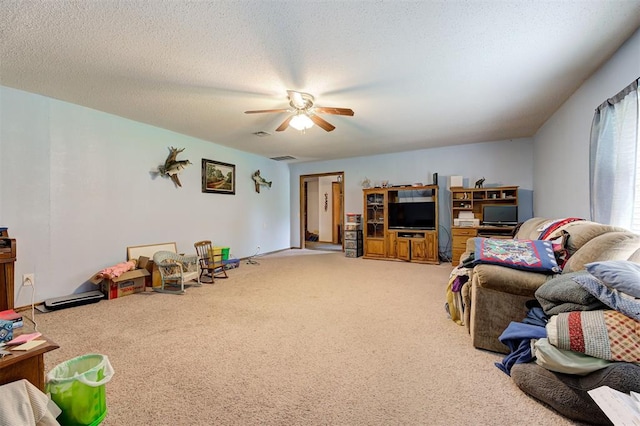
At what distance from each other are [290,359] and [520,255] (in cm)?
189

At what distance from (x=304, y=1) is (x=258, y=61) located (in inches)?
30.6

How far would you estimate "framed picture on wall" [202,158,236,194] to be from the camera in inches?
197

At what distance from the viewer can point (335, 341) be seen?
2.18 metres

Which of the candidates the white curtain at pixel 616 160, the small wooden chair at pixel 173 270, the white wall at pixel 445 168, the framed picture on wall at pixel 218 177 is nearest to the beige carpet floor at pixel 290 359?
the small wooden chair at pixel 173 270

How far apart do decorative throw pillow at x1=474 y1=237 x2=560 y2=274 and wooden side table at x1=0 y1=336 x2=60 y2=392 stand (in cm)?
266

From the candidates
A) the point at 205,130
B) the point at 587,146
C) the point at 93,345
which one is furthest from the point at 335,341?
the point at 205,130

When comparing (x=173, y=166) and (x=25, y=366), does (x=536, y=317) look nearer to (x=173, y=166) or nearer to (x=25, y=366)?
(x=25, y=366)

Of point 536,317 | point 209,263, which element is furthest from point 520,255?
point 209,263

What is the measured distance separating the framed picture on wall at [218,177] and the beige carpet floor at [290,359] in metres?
2.32

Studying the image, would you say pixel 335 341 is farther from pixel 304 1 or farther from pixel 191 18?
pixel 191 18

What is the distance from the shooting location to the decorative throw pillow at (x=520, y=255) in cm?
195

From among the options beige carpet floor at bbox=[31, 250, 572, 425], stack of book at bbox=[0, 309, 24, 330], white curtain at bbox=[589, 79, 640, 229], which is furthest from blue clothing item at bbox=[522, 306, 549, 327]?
stack of book at bbox=[0, 309, 24, 330]

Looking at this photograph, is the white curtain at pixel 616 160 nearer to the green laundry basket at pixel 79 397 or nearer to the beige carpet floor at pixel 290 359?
the beige carpet floor at pixel 290 359

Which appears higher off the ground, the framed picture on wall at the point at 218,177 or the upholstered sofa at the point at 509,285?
the framed picture on wall at the point at 218,177
